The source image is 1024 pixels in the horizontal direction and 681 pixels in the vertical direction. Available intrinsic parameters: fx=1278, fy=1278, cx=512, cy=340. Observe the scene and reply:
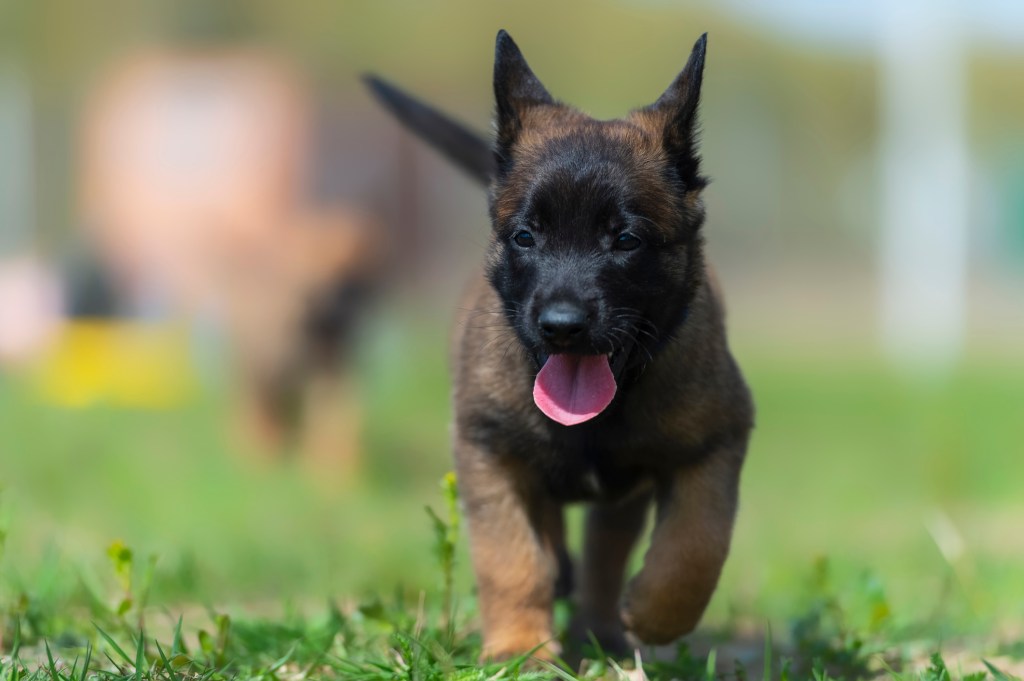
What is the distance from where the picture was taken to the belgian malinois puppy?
10.5ft

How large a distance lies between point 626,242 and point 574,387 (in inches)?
15.4

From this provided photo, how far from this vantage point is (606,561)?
4.15 meters

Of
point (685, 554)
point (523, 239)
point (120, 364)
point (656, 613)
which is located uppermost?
point (523, 239)

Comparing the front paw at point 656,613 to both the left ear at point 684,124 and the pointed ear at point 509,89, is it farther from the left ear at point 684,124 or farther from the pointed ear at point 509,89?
the pointed ear at point 509,89

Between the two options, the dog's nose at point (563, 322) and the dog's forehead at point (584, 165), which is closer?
the dog's nose at point (563, 322)

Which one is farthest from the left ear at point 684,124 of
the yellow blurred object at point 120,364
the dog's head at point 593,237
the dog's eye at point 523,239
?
the yellow blurred object at point 120,364

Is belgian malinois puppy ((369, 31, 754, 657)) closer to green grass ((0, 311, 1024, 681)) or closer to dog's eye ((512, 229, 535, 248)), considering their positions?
dog's eye ((512, 229, 535, 248))

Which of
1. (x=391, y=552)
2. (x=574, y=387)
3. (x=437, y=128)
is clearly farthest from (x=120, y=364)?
(x=574, y=387)

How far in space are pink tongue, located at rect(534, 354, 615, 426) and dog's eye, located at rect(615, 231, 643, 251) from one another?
0.28 meters

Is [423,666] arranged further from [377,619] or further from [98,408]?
[98,408]

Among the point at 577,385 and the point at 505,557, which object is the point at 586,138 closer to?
the point at 577,385

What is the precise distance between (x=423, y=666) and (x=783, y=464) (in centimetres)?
653

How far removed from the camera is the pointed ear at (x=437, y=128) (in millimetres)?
4430

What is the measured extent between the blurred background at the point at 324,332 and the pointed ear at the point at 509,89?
50cm
